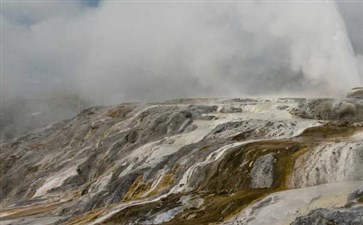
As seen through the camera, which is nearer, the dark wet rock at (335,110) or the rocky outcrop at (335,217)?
the rocky outcrop at (335,217)

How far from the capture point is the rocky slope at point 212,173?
28.2 m

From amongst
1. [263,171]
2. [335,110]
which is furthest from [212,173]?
[335,110]

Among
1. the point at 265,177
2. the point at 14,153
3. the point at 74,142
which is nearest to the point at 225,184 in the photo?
the point at 265,177

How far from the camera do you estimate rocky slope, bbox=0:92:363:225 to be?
28.2 m

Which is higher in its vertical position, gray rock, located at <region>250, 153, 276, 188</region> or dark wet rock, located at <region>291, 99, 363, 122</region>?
dark wet rock, located at <region>291, 99, 363, 122</region>

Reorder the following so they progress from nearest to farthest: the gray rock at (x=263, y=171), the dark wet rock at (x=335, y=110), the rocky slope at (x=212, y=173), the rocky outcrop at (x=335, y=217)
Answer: the rocky outcrop at (x=335, y=217), the rocky slope at (x=212, y=173), the gray rock at (x=263, y=171), the dark wet rock at (x=335, y=110)

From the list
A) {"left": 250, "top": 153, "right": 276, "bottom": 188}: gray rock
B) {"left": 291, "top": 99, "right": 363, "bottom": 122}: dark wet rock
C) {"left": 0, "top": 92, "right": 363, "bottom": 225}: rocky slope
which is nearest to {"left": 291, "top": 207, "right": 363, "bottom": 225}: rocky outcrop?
{"left": 0, "top": 92, "right": 363, "bottom": 225}: rocky slope

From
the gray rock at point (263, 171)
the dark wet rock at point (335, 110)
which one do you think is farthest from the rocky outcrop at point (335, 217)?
the dark wet rock at point (335, 110)

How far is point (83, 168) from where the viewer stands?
64.4m

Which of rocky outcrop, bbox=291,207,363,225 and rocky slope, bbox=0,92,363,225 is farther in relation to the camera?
rocky slope, bbox=0,92,363,225

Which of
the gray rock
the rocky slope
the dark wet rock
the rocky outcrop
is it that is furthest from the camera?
the dark wet rock

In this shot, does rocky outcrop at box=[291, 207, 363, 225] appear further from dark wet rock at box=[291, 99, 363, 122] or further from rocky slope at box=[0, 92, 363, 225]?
dark wet rock at box=[291, 99, 363, 122]

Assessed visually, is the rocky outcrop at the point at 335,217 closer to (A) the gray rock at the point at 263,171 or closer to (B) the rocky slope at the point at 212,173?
(B) the rocky slope at the point at 212,173

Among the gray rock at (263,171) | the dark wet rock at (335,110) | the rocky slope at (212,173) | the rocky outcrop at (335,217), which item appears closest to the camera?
the rocky outcrop at (335,217)
